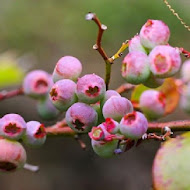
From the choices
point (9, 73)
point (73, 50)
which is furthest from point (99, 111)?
point (73, 50)

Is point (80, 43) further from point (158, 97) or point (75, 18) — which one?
point (158, 97)

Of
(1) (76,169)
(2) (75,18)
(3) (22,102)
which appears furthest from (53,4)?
(1) (76,169)

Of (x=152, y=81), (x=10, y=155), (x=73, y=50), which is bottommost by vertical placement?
(x=10, y=155)

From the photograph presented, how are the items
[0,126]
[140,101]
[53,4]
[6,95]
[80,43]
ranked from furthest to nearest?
[53,4] → [80,43] → [6,95] → [140,101] → [0,126]

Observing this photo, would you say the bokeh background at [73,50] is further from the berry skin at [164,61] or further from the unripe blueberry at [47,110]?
the berry skin at [164,61]

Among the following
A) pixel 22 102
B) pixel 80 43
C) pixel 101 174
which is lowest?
pixel 101 174

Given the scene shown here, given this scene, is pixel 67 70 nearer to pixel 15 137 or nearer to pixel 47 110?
pixel 15 137
